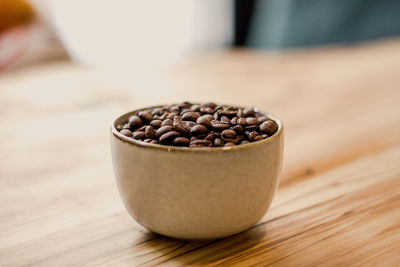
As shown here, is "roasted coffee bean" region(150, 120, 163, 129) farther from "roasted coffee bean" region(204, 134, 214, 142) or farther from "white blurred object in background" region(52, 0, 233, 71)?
"white blurred object in background" region(52, 0, 233, 71)

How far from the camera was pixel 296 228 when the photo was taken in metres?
0.72

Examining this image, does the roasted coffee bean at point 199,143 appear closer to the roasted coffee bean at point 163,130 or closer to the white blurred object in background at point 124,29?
the roasted coffee bean at point 163,130

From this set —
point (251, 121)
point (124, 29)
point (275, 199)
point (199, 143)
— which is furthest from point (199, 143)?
point (124, 29)

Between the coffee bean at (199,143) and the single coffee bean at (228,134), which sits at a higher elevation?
the single coffee bean at (228,134)

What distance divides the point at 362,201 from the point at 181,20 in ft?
9.75

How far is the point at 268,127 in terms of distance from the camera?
2.19 feet

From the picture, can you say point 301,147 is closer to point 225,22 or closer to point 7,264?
point 7,264

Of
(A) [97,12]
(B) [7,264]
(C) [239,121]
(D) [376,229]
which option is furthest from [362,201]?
(A) [97,12]

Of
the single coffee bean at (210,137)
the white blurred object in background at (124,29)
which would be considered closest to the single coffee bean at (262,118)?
the single coffee bean at (210,137)

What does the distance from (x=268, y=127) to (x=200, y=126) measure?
0.34 feet

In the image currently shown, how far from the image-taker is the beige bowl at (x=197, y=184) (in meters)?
0.60

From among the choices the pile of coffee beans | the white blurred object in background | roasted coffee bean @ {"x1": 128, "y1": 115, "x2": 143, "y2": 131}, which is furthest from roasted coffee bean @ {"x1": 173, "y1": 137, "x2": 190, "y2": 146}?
the white blurred object in background

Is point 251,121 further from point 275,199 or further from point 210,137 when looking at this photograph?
point 275,199

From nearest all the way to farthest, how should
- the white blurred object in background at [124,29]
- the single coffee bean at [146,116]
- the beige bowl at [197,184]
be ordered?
the beige bowl at [197,184]
the single coffee bean at [146,116]
the white blurred object in background at [124,29]
